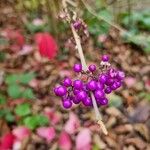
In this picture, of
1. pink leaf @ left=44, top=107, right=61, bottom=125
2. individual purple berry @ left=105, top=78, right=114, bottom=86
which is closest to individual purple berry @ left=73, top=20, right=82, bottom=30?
individual purple berry @ left=105, top=78, right=114, bottom=86

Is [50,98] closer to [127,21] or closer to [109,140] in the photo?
[109,140]

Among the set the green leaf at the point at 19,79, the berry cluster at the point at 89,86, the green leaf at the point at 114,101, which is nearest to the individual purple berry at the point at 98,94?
the berry cluster at the point at 89,86

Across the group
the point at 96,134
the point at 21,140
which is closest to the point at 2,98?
the point at 21,140

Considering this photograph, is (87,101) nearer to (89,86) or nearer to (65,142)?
(89,86)

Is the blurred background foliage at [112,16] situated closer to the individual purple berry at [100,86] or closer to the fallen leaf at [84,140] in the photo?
the fallen leaf at [84,140]

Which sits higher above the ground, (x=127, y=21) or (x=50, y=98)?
(x=127, y=21)

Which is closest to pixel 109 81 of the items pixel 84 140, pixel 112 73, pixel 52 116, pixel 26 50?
pixel 112 73
